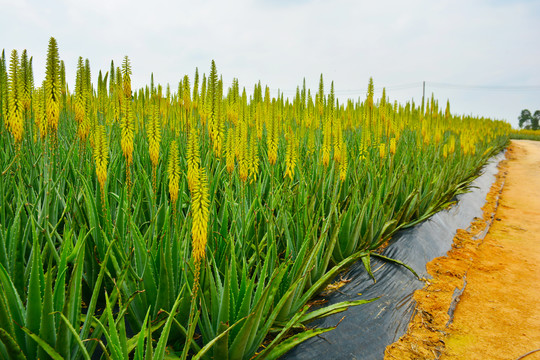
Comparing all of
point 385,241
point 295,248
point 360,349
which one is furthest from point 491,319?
point 295,248

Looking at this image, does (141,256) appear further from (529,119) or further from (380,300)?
(529,119)

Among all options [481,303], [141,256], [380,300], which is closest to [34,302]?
[141,256]

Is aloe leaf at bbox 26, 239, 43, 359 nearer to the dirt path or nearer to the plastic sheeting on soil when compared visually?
the plastic sheeting on soil

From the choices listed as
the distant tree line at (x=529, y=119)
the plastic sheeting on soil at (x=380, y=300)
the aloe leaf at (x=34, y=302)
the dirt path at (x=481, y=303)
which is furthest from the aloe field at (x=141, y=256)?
the distant tree line at (x=529, y=119)

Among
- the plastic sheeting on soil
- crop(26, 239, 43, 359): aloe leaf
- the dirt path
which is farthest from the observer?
the dirt path

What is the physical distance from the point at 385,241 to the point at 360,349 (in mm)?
1453

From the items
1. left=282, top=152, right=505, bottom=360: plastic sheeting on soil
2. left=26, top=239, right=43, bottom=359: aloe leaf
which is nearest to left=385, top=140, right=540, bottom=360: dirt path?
left=282, top=152, right=505, bottom=360: plastic sheeting on soil

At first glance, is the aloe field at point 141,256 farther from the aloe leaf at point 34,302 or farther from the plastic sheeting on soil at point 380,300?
the plastic sheeting on soil at point 380,300

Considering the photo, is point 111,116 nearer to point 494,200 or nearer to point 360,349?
point 360,349

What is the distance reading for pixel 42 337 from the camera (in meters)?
1.15

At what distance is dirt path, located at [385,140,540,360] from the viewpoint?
2105 mm

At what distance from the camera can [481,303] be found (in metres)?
2.68

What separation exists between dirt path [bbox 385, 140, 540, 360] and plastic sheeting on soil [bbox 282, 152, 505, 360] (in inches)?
3.3

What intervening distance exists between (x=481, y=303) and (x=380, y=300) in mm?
998
